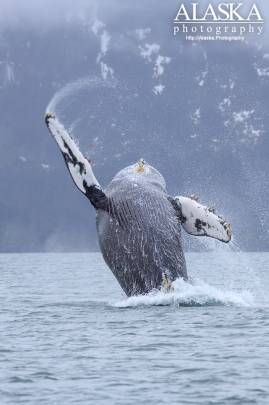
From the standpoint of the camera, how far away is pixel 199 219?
25.4 metres

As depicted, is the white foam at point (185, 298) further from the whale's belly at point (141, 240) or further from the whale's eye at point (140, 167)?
the whale's eye at point (140, 167)

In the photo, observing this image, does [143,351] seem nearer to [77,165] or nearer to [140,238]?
[140,238]

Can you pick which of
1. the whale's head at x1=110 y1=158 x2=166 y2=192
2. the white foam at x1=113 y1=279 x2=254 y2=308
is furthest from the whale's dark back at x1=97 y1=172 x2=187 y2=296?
the whale's head at x1=110 y1=158 x2=166 y2=192

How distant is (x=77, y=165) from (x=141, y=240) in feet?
6.81

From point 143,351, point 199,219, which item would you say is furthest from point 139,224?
point 143,351

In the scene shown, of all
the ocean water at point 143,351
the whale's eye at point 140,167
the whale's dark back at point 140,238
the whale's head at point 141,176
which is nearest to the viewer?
the ocean water at point 143,351

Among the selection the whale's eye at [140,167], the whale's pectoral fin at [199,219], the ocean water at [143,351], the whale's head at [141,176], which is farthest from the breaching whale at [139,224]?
the whale's eye at [140,167]

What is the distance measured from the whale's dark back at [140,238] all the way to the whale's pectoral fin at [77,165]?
1.44ft

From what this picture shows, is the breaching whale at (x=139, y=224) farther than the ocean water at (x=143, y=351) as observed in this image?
Yes

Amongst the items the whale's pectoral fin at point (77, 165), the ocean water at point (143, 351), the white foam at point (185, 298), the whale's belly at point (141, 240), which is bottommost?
the ocean water at point (143, 351)

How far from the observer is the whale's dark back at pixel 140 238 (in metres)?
24.3

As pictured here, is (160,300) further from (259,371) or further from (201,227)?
(259,371)

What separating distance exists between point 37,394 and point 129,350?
340 cm

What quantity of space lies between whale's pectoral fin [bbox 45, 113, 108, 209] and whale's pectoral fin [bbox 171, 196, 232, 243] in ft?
5.64
